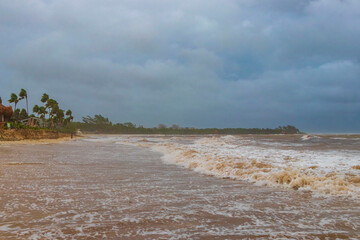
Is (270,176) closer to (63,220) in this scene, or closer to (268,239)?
(268,239)

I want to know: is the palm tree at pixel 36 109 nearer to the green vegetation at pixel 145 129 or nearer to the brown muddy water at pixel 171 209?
the green vegetation at pixel 145 129

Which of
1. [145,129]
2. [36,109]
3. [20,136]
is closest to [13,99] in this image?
[36,109]

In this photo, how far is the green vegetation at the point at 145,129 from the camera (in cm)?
10586

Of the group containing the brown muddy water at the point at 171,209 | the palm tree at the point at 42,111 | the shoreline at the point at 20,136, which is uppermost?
the palm tree at the point at 42,111

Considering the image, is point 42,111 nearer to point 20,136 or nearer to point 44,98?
point 44,98

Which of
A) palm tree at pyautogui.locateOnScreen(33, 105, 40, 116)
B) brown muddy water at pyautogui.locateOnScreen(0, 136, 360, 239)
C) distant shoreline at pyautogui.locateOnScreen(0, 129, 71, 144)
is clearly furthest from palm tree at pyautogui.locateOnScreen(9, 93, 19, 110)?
brown muddy water at pyautogui.locateOnScreen(0, 136, 360, 239)

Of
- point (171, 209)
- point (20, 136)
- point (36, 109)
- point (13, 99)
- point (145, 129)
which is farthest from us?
point (145, 129)

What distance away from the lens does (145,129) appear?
→ 107m

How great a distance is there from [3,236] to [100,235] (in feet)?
3.43

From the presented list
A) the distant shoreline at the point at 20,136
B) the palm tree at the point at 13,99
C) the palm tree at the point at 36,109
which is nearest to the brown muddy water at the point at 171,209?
the distant shoreline at the point at 20,136

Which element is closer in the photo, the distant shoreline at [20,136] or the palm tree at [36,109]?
the distant shoreline at [20,136]

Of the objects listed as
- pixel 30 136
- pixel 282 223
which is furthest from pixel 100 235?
pixel 30 136

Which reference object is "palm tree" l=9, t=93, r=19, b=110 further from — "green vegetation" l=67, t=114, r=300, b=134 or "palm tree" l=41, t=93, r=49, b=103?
"green vegetation" l=67, t=114, r=300, b=134

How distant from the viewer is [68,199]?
4.55 metres
